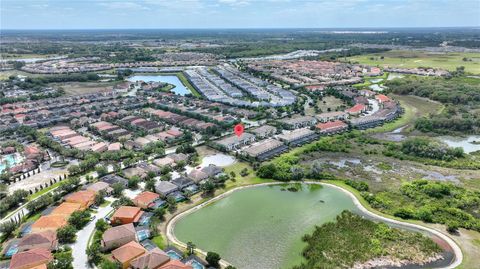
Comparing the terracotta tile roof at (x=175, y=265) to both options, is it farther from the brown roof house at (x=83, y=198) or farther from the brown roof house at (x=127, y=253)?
the brown roof house at (x=83, y=198)

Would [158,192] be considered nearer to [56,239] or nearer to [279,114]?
[56,239]

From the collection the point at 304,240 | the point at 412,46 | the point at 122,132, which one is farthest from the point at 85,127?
the point at 412,46

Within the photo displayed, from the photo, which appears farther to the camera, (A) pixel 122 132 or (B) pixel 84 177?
(A) pixel 122 132

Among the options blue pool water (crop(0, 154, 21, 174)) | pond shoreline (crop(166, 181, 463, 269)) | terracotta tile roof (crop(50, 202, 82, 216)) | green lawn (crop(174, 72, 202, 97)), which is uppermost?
green lawn (crop(174, 72, 202, 97))

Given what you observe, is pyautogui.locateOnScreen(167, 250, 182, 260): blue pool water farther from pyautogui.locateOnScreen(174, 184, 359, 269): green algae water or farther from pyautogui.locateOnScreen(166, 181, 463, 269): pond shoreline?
pyautogui.locateOnScreen(174, 184, 359, 269): green algae water

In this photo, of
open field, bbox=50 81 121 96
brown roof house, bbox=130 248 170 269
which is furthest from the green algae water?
open field, bbox=50 81 121 96

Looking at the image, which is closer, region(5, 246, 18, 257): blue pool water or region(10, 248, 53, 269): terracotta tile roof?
region(10, 248, 53, 269): terracotta tile roof

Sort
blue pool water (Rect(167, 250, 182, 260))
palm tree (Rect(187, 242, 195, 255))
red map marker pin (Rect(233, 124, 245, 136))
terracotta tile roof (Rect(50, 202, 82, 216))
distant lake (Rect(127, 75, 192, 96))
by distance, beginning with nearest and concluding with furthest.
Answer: blue pool water (Rect(167, 250, 182, 260)), palm tree (Rect(187, 242, 195, 255)), terracotta tile roof (Rect(50, 202, 82, 216)), red map marker pin (Rect(233, 124, 245, 136)), distant lake (Rect(127, 75, 192, 96))
